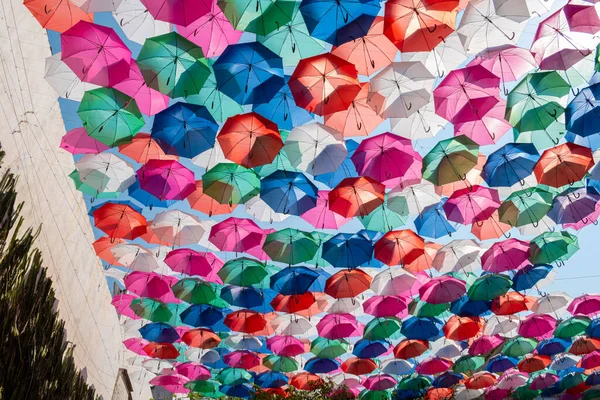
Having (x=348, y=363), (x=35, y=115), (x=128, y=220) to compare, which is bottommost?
(x=348, y=363)

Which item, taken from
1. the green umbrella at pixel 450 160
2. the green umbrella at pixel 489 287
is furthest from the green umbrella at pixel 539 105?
the green umbrella at pixel 489 287

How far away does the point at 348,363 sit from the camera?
1032 cm

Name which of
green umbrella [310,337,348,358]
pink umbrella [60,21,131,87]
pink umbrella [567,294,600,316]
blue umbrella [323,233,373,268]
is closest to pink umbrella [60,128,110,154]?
pink umbrella [60,21,131,87]

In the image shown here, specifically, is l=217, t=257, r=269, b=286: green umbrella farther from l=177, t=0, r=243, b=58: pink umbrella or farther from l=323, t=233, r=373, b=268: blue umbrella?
l=177, t=0, r=243, b=58: pink umbrella

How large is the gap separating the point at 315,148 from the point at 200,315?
429 cm

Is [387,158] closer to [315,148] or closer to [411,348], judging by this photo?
[315,148]

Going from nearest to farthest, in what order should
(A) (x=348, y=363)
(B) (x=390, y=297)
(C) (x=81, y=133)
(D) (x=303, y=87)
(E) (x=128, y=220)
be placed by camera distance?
(D) (x=303, y=87) → (C) (x=81, y=133) → (E) (x=128, y=220) → (B) (x=390, y=297) → (A) (x=348, y=363)

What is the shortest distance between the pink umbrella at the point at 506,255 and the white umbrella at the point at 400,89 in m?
3.11

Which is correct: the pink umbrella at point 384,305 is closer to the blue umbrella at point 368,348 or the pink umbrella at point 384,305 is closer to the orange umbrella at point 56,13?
the blue umbrella at point 368,348

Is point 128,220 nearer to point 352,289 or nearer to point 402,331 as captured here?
point 352,289

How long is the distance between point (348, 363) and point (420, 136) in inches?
248

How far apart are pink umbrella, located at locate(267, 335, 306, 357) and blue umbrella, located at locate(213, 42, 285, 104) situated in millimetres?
5699

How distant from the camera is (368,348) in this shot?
9.47m

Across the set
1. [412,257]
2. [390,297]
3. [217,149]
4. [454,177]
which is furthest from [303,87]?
[390,297]
